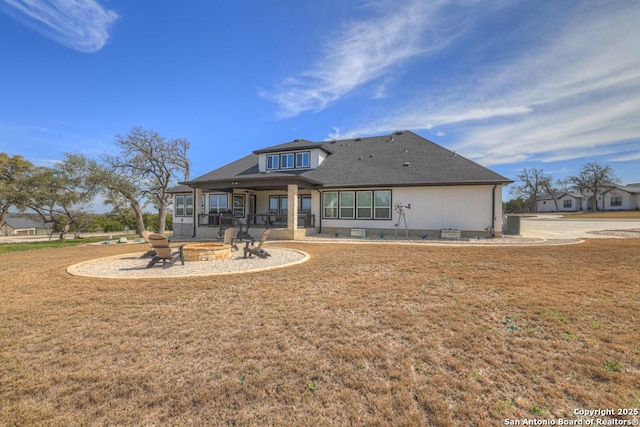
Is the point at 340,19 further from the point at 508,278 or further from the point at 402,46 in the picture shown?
the point at 508,278

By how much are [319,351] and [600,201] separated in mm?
Answer: 78372

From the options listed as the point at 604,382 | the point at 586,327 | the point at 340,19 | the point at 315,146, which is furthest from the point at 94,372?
the point at 315,146

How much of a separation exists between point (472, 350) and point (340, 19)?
13.4 metres

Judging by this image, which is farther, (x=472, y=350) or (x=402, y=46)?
(x=402, y=46)

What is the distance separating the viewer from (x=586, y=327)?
401cm

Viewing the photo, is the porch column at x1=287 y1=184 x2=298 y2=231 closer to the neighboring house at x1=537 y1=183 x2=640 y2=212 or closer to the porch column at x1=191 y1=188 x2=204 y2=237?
the porch column at x1=191 y1=188 x2=204 y2=237

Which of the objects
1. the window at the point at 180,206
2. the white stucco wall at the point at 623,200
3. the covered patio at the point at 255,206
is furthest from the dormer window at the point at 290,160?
the white stucco wall at the point at 623,200

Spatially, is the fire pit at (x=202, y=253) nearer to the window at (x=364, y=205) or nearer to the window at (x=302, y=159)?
the window at (x=364, y=205)

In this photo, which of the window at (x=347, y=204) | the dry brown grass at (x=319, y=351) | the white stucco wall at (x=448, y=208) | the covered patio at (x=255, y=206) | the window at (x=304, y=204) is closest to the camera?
the dry brown grass at (x=319, y=351)

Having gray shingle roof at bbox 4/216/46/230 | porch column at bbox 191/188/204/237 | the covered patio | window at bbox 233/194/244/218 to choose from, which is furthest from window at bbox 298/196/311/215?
gray shingle roof at bbox 4/216/46/230

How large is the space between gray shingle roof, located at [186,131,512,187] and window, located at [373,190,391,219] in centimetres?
79

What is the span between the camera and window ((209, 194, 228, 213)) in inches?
866

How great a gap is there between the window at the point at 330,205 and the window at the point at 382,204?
271 cm

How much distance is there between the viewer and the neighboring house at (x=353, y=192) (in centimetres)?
1644
